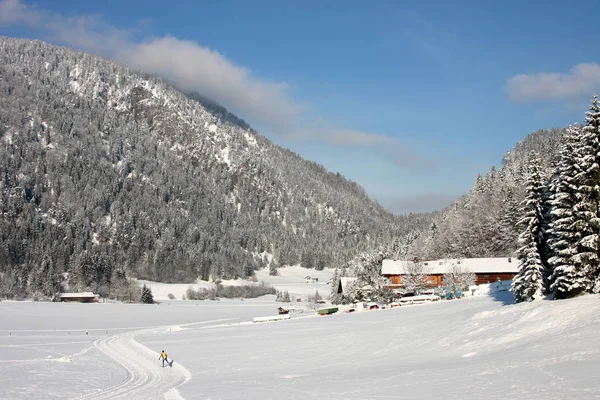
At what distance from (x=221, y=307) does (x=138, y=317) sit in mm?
27282

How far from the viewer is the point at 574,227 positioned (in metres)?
33.7

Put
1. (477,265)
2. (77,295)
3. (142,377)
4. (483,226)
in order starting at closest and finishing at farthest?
(142,377)
(477,265)
(483,226)
(77,295)

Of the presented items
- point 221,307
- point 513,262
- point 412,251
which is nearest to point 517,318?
point 513,262

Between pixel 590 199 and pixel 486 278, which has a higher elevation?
pixel 590 199

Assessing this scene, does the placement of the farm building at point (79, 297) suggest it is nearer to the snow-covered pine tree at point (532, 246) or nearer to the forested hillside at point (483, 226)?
the forested hillside at point (483, 226)

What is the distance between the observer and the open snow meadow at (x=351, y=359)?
20.8 meters

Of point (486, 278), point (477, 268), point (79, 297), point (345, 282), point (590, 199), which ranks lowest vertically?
point (79, 297)

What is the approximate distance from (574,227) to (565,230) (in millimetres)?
867

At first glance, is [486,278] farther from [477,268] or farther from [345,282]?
[345,282]

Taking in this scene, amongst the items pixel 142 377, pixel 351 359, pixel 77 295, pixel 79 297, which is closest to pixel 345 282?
pixel 351 359

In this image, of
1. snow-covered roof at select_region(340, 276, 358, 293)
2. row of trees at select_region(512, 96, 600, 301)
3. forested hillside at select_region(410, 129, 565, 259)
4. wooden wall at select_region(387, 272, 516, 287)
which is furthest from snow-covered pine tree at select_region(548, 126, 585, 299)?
snow-covered roof at select_region(340, 276, 358, 293)

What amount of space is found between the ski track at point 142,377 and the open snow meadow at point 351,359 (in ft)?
0.31

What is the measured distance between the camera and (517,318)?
108 ft

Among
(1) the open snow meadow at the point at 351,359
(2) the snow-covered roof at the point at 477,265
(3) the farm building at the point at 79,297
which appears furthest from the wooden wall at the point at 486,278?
(3) the farm building at the point at 79,297
